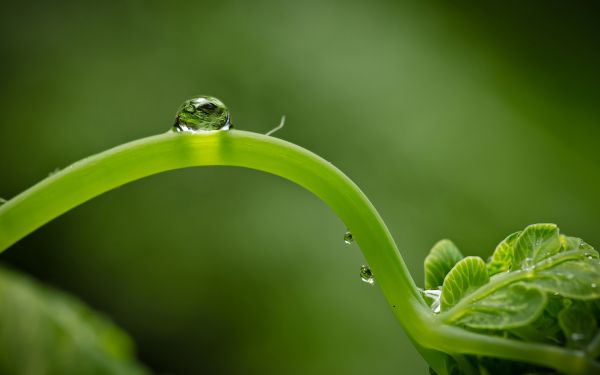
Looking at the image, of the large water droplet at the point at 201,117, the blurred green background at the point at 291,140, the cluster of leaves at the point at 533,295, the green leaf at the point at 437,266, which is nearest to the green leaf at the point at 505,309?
the cluster of leaves at the point at 533,295

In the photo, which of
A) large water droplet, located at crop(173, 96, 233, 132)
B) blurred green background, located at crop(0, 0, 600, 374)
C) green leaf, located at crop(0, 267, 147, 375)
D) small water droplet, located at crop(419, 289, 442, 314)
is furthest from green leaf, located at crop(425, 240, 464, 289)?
blurred green background, located at crop(0, 0, 600, 374)

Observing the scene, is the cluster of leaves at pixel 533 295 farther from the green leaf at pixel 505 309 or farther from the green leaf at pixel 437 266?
the green leaf at pixel 437 266

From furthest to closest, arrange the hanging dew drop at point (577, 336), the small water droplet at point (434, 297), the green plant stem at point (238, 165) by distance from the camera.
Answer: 1. the small water droplet at point (434, 297)
2. the green plant stem at point (238, 165)
3. the hanging dew drop at point (577, 336)

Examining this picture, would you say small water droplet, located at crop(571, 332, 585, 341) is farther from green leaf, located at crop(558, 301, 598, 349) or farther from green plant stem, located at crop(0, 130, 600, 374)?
green plant stem, located at crop(0, 130, 600, 374)

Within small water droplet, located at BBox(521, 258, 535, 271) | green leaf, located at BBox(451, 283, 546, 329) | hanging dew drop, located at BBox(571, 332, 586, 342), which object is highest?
small water droplet, located at BBox(521, 258, 535, 271)

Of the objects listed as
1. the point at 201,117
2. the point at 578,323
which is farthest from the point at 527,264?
the point at 201,117
